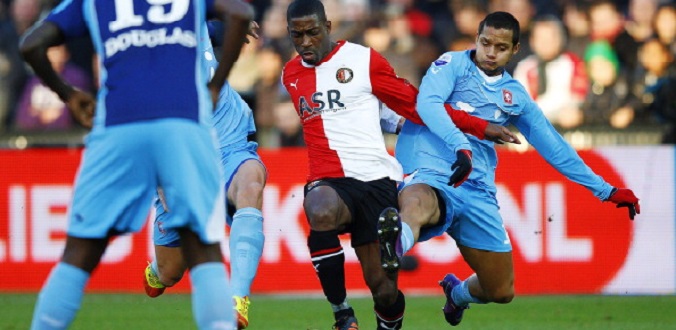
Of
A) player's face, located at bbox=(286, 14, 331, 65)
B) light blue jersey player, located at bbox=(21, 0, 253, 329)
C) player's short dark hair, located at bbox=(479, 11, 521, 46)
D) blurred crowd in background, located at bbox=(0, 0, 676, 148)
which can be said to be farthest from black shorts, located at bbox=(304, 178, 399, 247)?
blurred crowd in background, located at bbox=(0, 0, 676, 148)

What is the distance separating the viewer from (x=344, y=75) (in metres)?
7.90

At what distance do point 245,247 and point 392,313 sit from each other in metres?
1.02

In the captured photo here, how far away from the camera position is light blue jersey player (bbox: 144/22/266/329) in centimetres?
738

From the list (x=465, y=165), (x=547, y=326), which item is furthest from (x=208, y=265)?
(x=547, y=326)

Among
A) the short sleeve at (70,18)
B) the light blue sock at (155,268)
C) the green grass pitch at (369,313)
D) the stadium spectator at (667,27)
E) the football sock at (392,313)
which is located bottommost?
the green grass pitch at (369,313)

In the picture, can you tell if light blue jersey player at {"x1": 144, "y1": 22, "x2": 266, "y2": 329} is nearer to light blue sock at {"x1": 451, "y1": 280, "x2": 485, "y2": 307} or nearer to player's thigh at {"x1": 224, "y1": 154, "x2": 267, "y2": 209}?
player's thigh at {"x1": 224, "y1": 154, "x2": 267, "y2": 209}

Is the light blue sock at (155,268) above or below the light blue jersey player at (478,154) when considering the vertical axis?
below

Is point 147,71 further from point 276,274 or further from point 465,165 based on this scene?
point 276,274

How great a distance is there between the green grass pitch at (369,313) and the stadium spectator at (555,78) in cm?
198

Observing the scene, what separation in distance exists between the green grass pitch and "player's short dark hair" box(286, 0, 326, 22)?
2.67 meters

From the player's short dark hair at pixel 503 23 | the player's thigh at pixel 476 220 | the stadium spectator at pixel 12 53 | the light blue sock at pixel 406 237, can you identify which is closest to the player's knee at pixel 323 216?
the light blue sock at pixel 406 237

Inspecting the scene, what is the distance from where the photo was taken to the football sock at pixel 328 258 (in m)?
7.52

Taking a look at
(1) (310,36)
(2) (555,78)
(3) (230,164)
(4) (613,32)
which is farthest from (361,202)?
(4) (613,32)

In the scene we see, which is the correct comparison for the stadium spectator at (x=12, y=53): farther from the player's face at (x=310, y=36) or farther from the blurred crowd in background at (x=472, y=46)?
the player's face at (x=310, y=36)
